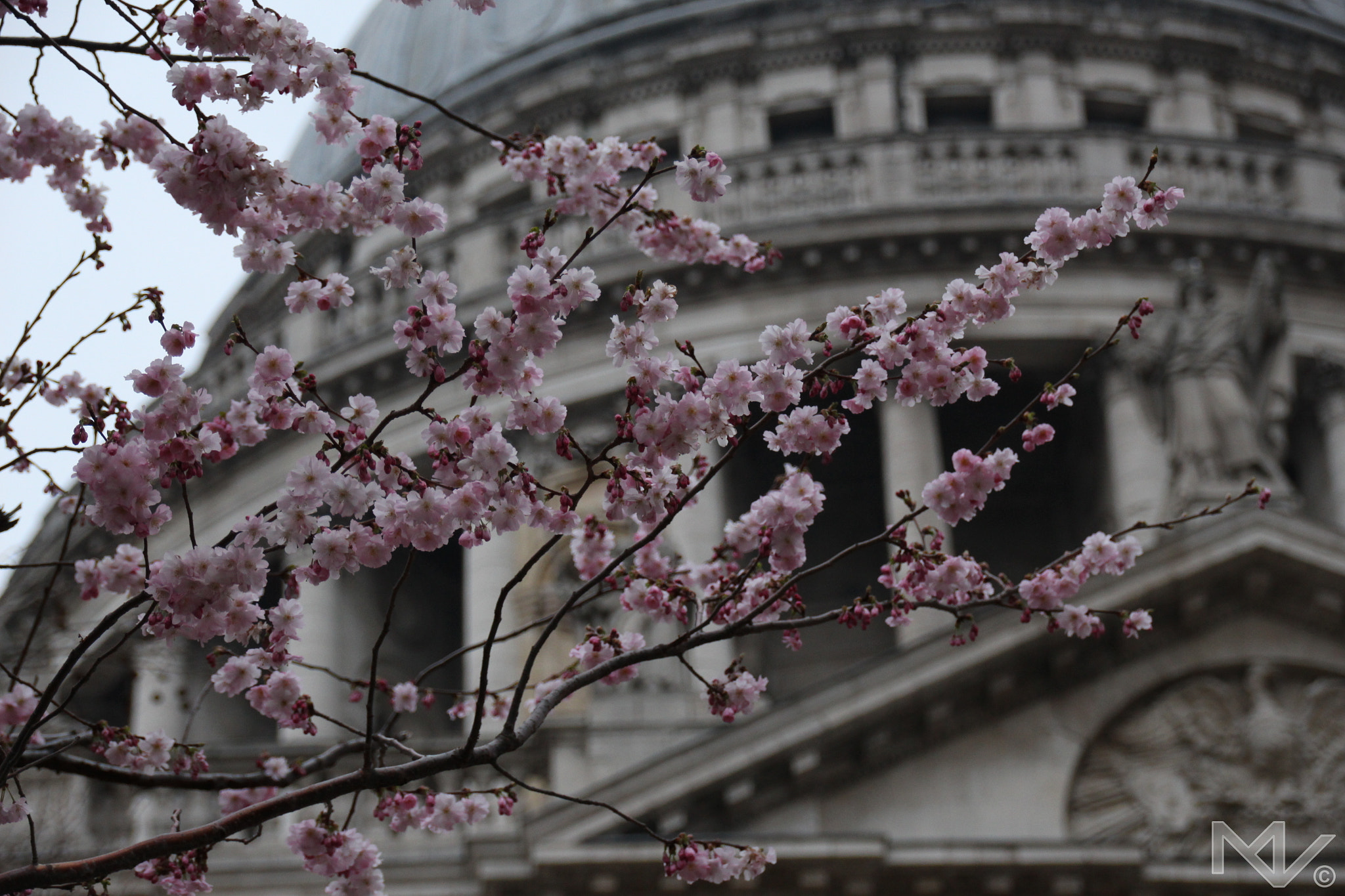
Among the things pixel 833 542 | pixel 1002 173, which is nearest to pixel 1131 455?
pixel 1002 173

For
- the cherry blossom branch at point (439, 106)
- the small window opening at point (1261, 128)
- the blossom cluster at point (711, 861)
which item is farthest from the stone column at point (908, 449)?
the cherry blossom branch at point (439, 106)

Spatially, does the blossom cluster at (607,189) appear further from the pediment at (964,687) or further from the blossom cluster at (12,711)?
the pediment at (964,687)

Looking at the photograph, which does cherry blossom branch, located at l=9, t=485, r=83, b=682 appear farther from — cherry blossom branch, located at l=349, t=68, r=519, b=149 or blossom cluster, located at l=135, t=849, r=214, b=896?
cherry blossom branch, located at l=349, t=68, r=519, b=149

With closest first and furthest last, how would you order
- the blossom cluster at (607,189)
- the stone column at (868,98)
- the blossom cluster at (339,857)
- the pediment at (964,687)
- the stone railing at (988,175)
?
the blossom cluster at (339,857) → the blossom cluster at (607,189) → the pediment at (964,687) → the stone railing at (988,175) → the stone column at (868,98)

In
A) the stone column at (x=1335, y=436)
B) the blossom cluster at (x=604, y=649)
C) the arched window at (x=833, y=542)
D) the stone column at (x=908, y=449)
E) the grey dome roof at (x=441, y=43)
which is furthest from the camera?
the grey dome roof at (x=441, y=43)

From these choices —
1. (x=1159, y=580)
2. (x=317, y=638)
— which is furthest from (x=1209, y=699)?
(x=317, y=638)

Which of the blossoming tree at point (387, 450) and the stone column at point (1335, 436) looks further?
the stone column at point (1335, 436)

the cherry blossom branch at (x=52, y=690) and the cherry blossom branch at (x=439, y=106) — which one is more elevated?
the cherry blossom branch at (x=439, y=106)

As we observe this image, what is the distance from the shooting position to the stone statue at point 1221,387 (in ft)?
70.8

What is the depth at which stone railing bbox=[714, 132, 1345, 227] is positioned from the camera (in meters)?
30.8

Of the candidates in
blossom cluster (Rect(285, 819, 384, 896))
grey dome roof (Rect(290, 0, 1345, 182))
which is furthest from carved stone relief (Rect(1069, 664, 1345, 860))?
grey dome roof (Rect(290, 0, 1345, 182))

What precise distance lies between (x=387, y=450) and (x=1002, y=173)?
920 inches

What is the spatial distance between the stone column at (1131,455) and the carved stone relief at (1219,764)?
6.88m

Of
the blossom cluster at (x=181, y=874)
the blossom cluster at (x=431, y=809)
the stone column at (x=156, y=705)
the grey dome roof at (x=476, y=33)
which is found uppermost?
the grey dome roof at (x=476, y=33)
